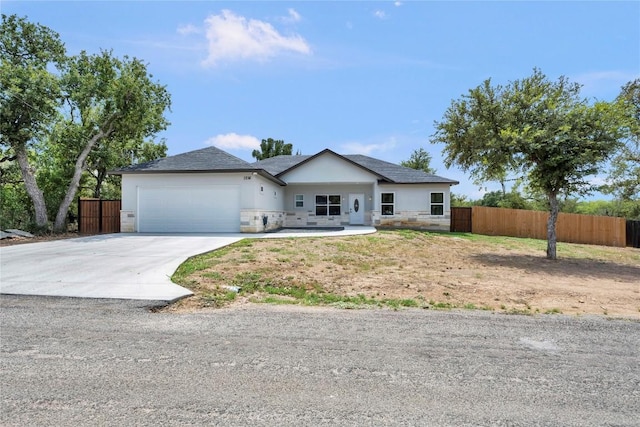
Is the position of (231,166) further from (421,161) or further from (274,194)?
(421,161)

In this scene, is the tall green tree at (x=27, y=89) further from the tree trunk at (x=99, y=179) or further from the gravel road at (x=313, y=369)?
the gravel road at (x=313, y=369)

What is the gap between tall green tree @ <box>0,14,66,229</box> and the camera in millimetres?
16625

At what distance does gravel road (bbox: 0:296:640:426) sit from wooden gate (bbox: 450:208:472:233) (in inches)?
728

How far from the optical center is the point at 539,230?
873 inches

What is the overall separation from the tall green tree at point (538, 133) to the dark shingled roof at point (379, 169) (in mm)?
7431

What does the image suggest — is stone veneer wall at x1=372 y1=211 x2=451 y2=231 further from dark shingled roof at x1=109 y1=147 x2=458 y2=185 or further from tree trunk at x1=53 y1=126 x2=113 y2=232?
tree trunk at x1=53 y1=126 x2=113 y2=232

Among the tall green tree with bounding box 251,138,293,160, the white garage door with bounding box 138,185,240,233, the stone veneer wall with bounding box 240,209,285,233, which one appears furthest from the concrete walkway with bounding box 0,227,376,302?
the tall green tree with bounding box 251,138,293,160

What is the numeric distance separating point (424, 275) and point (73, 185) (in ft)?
63.0

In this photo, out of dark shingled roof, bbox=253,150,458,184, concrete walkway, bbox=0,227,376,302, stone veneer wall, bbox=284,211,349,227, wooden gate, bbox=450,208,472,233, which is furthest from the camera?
stone veneer wall, bbox=284,211,349,227

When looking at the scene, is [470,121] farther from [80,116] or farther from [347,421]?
[80,116]

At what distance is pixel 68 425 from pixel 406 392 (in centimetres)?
263

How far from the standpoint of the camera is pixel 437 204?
73.2 ft

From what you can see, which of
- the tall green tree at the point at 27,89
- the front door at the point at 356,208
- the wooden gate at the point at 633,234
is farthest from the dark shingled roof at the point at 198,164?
the wooden gate at the point at 633,234

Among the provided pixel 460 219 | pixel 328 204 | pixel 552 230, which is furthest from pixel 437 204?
pixel 552 230
